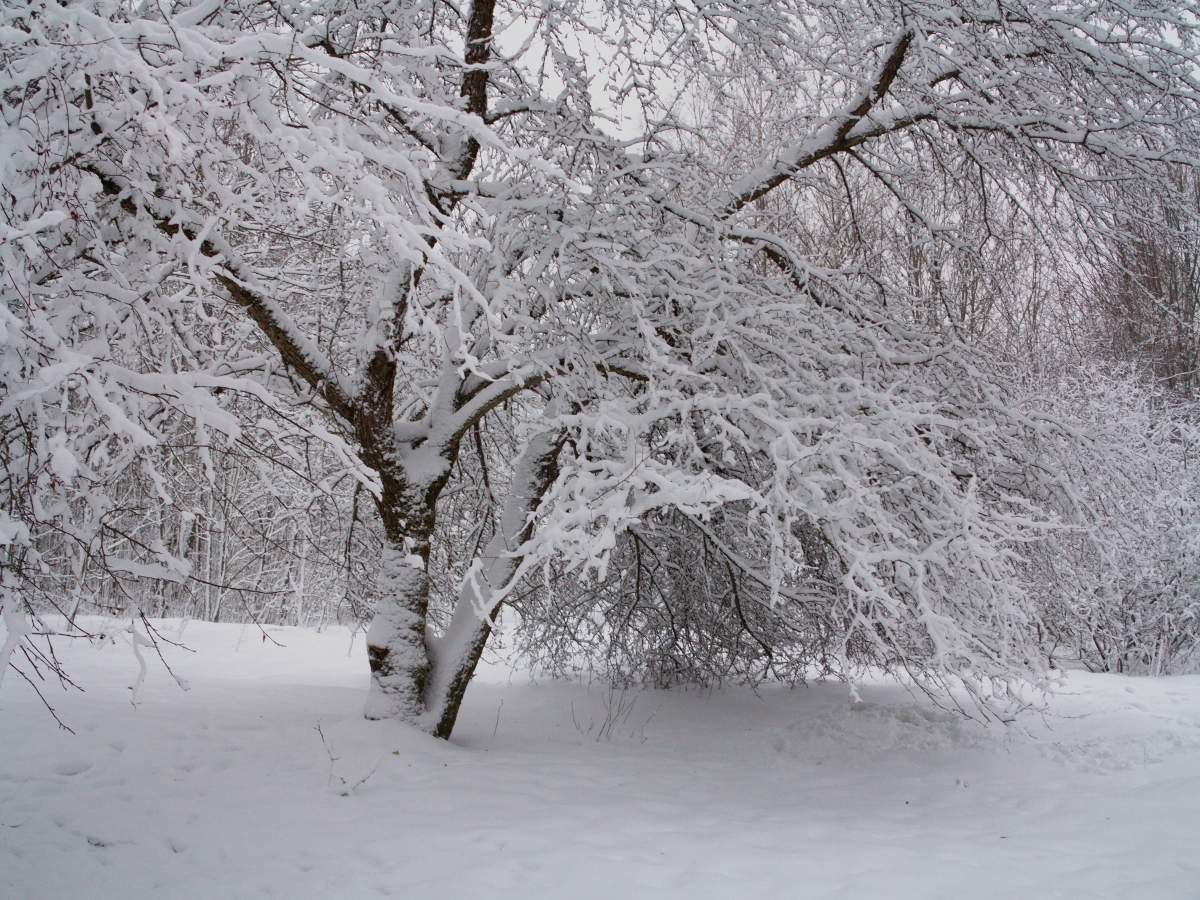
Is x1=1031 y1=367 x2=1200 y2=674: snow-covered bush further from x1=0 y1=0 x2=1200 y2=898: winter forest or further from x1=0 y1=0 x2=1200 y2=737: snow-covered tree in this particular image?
x1=0 y1=0 x2=1200 y2=737: snow-covered tree

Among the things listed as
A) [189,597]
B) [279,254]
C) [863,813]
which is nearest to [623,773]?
[863,813]

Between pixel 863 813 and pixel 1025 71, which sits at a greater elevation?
pixel 1025 71

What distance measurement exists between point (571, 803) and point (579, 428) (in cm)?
220

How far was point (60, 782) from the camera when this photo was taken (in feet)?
13.5

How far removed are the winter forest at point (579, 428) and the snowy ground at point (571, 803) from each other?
0.04m

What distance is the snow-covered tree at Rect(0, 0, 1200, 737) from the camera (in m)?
3.33

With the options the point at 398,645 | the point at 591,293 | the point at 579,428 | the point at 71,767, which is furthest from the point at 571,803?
the point at 591,293

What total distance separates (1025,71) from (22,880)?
6.44 metres

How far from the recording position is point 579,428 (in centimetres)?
550

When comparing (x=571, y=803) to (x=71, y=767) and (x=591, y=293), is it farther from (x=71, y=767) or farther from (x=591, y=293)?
(x=591, y=293)

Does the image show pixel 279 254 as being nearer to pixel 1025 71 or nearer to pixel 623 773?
pixel 623 773

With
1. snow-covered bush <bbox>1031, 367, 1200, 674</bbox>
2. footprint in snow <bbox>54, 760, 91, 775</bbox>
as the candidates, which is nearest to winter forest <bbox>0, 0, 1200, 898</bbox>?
footprint in snow <bbox>54, 760, 91, 775</bbox>

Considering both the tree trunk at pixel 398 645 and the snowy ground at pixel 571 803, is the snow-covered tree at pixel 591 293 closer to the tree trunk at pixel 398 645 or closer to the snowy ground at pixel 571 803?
the tree trunk at pixel 398 645

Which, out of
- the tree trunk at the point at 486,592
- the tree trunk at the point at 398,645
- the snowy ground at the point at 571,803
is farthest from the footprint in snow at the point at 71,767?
the tree trunk at the point at 486,592
